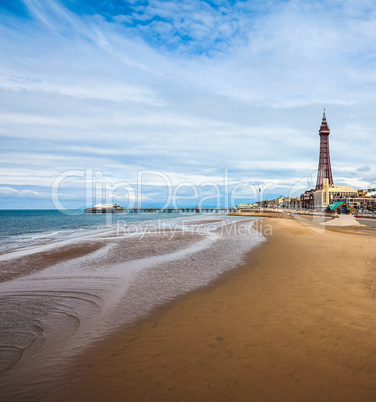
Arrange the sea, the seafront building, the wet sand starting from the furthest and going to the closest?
the seafront building → the sea → the wet sand

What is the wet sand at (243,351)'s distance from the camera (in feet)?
11.2

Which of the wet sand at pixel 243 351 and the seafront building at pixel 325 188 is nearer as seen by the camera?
the wet sand at pixel 243 351

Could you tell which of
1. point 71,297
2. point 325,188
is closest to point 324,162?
point 325,188

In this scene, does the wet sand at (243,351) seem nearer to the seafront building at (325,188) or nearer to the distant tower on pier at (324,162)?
the seafront building at (325,188)

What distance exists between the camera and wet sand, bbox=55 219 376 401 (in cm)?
340

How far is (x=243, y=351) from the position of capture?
430cm

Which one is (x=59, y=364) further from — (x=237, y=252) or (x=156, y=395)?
(x=237, y=252)

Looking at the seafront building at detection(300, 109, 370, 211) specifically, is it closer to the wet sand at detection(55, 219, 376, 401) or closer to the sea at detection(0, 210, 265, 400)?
the sea at detection(0, 210, 265, 400)

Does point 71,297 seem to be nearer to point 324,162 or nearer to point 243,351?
point 243,351

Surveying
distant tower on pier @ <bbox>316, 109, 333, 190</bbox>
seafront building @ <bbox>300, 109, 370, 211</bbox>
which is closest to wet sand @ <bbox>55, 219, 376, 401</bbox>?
seafront building @ <bbox>300, 109, 370, 211</bbox>

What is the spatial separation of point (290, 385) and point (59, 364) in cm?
340

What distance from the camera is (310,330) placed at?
4980 mm

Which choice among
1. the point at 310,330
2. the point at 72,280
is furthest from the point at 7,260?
the point at 310,330

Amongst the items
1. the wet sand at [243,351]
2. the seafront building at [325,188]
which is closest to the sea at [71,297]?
the wet sand at [243,351]
